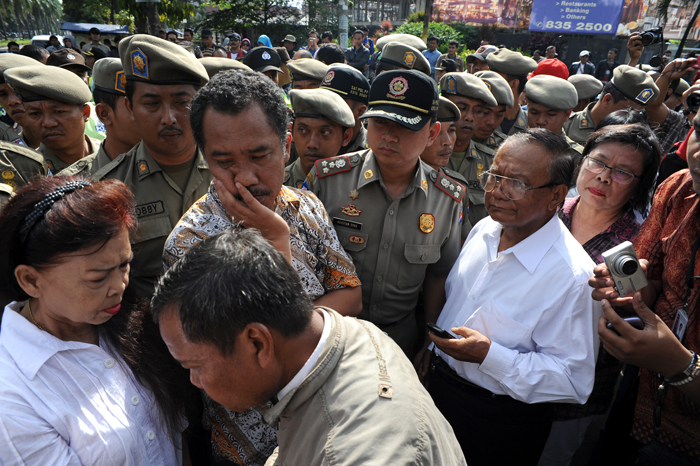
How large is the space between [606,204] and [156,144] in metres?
2.74

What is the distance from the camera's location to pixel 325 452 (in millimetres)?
1143

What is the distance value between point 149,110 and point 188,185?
0.50 metres

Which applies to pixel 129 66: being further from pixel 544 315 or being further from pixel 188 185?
pixel 544 315

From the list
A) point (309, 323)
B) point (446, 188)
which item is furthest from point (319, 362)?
point (446, 188)

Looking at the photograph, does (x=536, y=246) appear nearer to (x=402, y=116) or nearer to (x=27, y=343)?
(x=402, y=116)

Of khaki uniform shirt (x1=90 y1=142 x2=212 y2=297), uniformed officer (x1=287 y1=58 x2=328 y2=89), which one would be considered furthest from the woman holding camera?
uniformed officer (x1=287 y1=58 x2=328 y2=89)

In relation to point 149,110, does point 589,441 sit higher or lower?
lower

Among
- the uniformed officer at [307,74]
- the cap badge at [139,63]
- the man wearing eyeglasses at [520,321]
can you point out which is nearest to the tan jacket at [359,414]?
the man wearing eyeglasses at [520,321]

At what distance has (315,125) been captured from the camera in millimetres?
3426

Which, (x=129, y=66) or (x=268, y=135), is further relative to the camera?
(x=129, y=66)

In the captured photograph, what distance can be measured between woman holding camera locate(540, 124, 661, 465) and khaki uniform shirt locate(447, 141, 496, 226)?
1298 mm

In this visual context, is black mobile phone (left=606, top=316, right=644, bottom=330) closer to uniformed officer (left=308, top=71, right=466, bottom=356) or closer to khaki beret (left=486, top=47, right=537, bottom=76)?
A: uniformed officer (left=308, top=71, right=466, bottom=356)

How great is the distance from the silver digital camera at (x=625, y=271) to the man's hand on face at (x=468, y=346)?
0.61 m

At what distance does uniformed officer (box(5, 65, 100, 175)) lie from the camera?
3.14 meters
